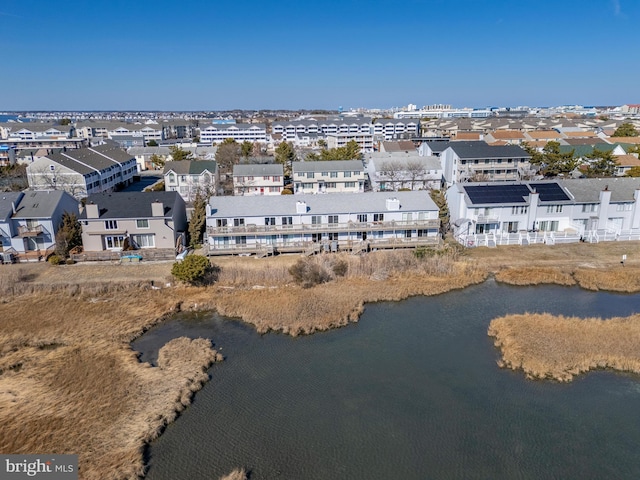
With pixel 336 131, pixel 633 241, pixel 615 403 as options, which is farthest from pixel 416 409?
pixel 336 131

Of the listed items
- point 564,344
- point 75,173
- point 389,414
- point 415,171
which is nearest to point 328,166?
point 415,171

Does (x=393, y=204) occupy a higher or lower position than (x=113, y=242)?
higher

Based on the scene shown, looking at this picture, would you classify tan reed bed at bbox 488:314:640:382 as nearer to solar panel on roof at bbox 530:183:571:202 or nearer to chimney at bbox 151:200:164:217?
solar panel on roof at bbox 530:183:571:202

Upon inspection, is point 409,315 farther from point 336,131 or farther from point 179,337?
point 336,131

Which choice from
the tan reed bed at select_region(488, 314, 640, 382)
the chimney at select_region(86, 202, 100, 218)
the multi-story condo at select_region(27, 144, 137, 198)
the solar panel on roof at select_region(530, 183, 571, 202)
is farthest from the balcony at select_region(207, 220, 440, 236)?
the multi-story condo at select_region(27, 144, 137, 198)

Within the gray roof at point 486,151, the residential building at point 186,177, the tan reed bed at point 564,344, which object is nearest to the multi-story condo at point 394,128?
the gray roof at point 486,151

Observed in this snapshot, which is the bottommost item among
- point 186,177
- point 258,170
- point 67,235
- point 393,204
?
point 67,235

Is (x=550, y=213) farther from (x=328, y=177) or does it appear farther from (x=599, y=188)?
(x=328, y=177)
